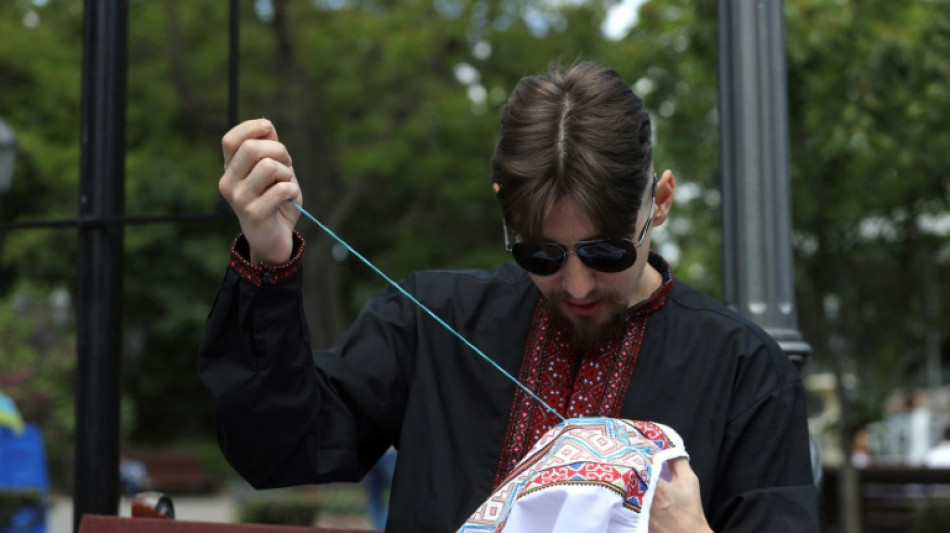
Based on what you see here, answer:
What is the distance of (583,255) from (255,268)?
1.90 ft

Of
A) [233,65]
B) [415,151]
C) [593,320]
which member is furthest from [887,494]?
[593,320]

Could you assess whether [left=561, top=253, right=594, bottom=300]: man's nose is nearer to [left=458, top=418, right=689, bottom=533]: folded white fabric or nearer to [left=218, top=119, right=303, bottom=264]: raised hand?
[left=458, top=418, right=689, bottom=533]: folded white fabric

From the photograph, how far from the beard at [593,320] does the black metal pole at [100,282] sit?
1.40 meters

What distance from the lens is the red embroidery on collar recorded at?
2.70m

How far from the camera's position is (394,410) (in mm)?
2805

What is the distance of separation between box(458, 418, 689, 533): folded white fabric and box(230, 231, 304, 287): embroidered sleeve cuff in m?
0.53

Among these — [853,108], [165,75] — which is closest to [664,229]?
[853,108]

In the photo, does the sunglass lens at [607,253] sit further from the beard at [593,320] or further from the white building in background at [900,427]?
the white building in background at [900,427]

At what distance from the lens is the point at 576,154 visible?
2482mm

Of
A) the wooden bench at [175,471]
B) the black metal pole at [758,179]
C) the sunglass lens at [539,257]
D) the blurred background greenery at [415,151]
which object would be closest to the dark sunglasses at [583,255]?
the sunglass lens at [539,257]

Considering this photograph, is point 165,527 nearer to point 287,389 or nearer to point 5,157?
point 287,389

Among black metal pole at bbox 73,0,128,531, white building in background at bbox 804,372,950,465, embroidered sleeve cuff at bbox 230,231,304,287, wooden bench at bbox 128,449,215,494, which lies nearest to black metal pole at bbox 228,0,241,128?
black metal pole at bbox 73,0,128,531

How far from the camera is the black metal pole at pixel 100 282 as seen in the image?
3586 millimetres

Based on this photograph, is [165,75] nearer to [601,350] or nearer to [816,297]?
[816,297]
